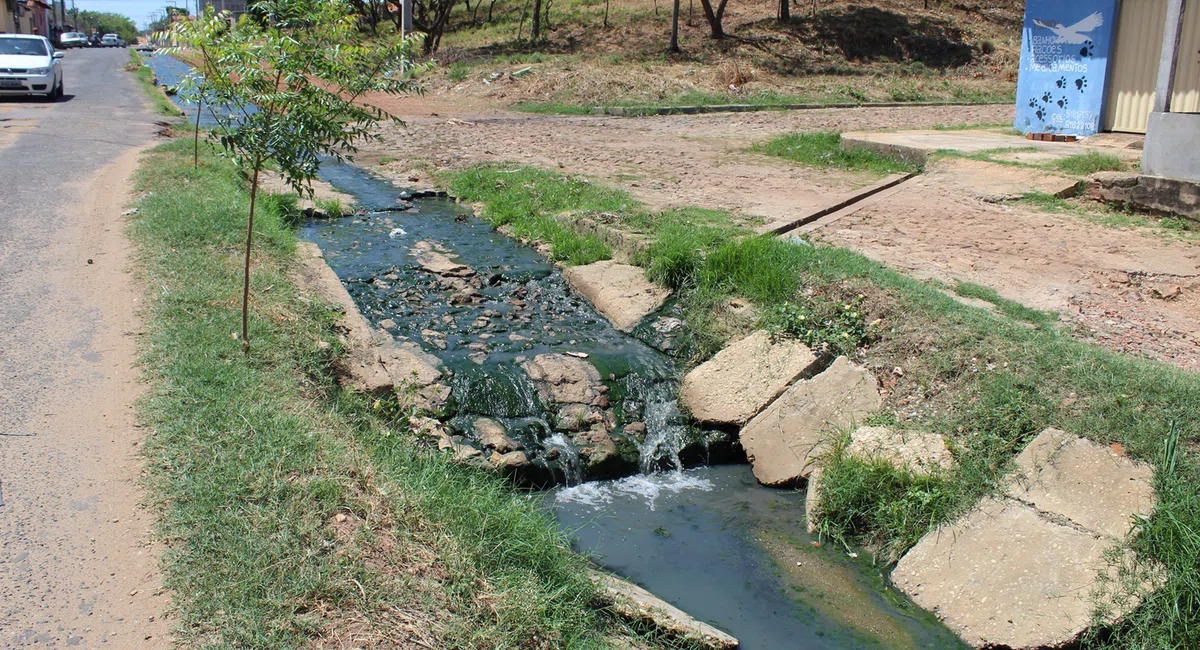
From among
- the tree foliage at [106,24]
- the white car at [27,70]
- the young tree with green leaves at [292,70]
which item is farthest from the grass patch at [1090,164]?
the tree foliage at [106,24]

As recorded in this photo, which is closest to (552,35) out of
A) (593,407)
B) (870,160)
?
(870,160)

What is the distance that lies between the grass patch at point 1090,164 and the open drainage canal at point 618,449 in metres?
6.26

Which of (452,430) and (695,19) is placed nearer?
(452,430)

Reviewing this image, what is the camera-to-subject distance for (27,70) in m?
19.0

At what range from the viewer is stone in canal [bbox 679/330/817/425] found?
6395mm

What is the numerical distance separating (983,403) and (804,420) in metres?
1.09

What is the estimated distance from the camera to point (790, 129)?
694 inches

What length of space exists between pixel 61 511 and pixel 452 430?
8.18ft

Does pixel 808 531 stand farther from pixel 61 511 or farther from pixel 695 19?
pixel 695 19

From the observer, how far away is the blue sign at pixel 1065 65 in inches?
513

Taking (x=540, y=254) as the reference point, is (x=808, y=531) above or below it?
below

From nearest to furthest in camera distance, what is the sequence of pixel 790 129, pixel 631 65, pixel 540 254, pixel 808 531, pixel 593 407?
pixel 808 531 → pixel 593 407 → pixel 540 254 → pixel 790 129 → pixel 631 65

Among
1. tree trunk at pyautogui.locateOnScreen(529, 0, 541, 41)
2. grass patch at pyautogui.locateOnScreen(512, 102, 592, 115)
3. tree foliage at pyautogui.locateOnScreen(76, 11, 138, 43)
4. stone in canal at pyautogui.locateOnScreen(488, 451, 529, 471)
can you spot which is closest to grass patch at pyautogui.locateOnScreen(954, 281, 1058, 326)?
stone in canal at pyautogui.locateOnScreen(488, 451, 529, 471)

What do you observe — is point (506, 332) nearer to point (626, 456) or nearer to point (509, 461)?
point (626, 456)
